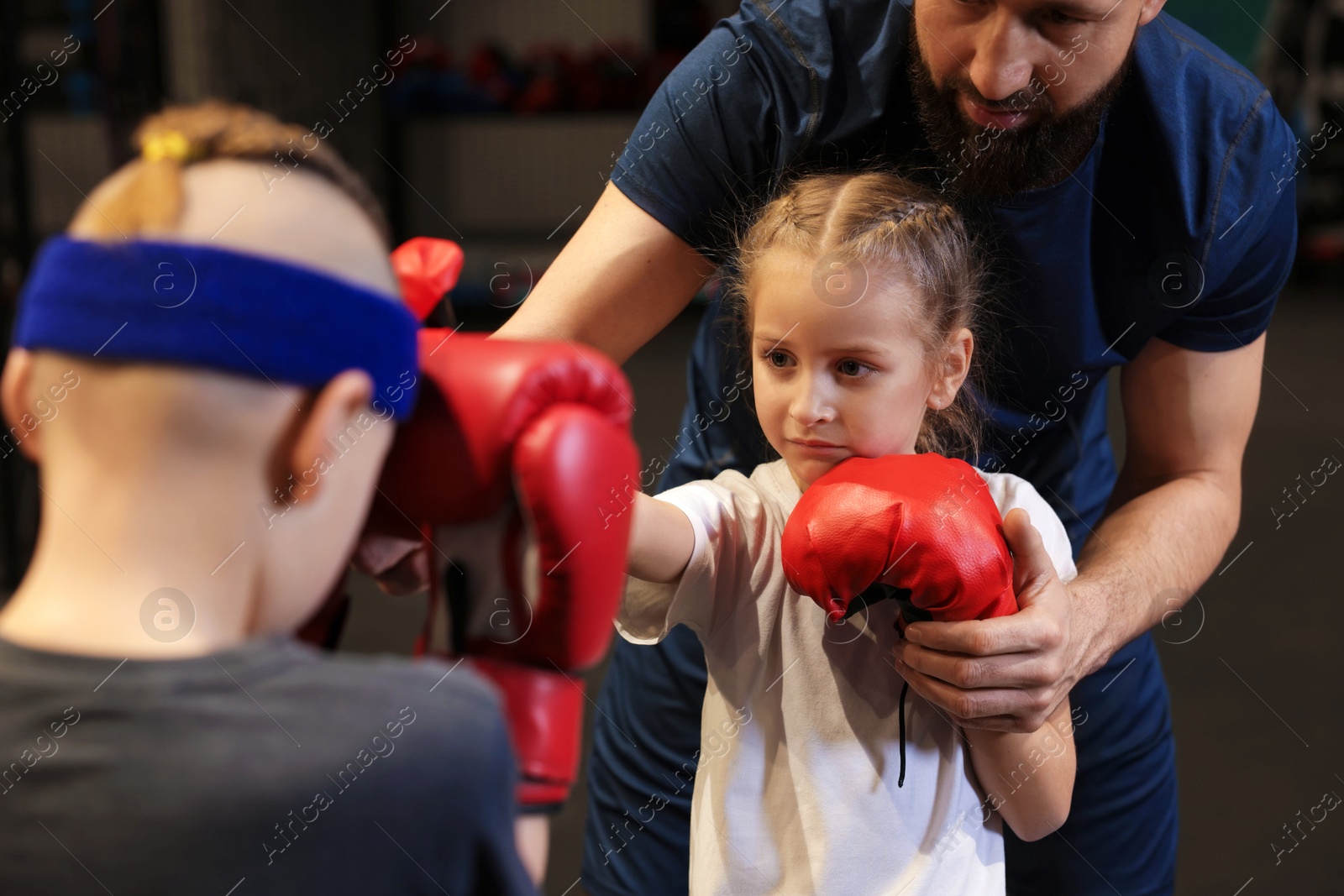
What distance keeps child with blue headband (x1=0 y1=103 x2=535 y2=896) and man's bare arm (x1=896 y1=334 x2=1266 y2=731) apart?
504mm

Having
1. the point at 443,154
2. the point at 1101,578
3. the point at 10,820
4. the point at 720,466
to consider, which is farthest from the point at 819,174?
the point at 443,154

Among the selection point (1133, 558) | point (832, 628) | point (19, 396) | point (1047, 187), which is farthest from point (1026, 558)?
point (19, 396)

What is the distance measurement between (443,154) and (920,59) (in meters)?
5.48

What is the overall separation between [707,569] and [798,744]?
187 millimetres

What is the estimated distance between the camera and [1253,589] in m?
3.56

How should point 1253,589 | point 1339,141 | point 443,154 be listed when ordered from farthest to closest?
1. point 1339,141
2. point 443,154
3. point 1253,589

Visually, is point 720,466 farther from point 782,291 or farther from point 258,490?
A: point 258,490

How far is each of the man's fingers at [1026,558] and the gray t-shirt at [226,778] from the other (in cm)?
60

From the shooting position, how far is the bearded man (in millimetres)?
1146

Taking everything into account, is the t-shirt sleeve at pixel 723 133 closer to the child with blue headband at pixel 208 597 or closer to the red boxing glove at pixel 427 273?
the red boxing glove at pixel 427 273

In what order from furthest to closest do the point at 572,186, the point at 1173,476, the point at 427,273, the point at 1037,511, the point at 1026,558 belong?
the point at 572,186 < the point at 1173,476 < the point at 1037,511 < the point at 1026,558 < the point at 427,273

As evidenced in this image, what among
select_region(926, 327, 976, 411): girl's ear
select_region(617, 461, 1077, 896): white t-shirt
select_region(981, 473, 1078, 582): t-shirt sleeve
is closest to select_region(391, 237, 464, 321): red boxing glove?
select_region(617, 461, 1077, 896): white t-shirt

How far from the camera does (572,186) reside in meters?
6.21

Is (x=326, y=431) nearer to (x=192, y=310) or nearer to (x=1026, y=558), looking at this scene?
(x=192, y=310)
